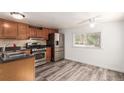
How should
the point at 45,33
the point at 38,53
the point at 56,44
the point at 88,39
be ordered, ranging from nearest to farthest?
1. the point at 38,53
2. the point at 88,39
3. the point at 45,33
4. the point at 56,44

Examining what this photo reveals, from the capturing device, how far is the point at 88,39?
4973mm

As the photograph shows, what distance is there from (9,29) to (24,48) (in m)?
1.06

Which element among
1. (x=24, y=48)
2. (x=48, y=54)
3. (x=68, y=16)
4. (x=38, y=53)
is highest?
(x=68, y=16)

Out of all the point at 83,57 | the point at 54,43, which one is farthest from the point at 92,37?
the point at 54,43

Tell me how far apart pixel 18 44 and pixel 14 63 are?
2631 millimetres

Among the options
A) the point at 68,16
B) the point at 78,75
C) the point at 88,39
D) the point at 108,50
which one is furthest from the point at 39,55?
the point at 108,50

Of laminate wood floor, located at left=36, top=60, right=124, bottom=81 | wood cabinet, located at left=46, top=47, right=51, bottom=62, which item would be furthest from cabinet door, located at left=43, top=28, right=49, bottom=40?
laminate wood floor, located at left=36, top=60, right=124, bottom=81

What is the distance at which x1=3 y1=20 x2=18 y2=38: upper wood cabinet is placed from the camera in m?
3.49

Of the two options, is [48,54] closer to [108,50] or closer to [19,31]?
[19,31]

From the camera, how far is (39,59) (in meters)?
4.59

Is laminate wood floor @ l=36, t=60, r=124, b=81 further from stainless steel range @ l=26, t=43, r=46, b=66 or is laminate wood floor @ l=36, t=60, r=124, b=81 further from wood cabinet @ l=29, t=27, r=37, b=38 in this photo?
wood cabinet @ l=29, t=27, r=37, b=38

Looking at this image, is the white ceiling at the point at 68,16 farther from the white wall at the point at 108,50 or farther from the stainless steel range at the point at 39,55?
the stainless steel range at the point at 39,55

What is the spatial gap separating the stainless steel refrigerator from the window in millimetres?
861
